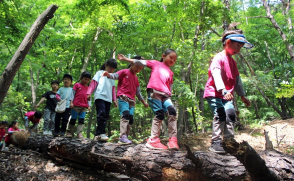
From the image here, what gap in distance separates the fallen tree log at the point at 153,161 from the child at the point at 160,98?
236 mm

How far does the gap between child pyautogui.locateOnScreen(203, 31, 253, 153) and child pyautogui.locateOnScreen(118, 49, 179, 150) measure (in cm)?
63

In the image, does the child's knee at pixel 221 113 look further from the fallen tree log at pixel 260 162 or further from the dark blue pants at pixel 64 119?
the dark blue pants at pixel 64 119

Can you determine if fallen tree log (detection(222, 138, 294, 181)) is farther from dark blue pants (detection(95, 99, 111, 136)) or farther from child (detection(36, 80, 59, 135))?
child (detection(36, 80, 59, 135))

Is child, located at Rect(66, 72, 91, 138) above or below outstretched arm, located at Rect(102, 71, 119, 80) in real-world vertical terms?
below

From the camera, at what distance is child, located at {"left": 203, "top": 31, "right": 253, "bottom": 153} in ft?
8.91

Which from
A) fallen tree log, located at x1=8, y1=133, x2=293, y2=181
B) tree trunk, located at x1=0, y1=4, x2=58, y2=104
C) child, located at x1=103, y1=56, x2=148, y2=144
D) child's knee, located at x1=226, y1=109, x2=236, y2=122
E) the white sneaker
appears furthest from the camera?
the white sneaker

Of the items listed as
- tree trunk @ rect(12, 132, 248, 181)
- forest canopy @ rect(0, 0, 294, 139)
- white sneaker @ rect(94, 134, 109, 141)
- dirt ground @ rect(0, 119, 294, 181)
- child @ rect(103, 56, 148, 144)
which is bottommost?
dirt ground @ rect(0, 119, 294, 181)

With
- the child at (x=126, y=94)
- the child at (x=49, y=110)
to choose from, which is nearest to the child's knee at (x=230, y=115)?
the child at (x=126, y=94)

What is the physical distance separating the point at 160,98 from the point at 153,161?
1073 millimetres

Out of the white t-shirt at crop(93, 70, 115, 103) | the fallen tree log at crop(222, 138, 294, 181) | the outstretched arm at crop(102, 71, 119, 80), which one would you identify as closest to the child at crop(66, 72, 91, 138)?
the white t-shirt at crop(93, 70, 115, 103)

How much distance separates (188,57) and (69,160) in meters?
4.60

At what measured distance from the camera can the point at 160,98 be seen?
3.22 m

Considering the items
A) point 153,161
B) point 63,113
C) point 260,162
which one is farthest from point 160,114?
point 63,113

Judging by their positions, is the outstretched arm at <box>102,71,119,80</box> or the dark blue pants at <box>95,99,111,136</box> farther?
the dark blue pants at <box>95,99,111,136</box>
